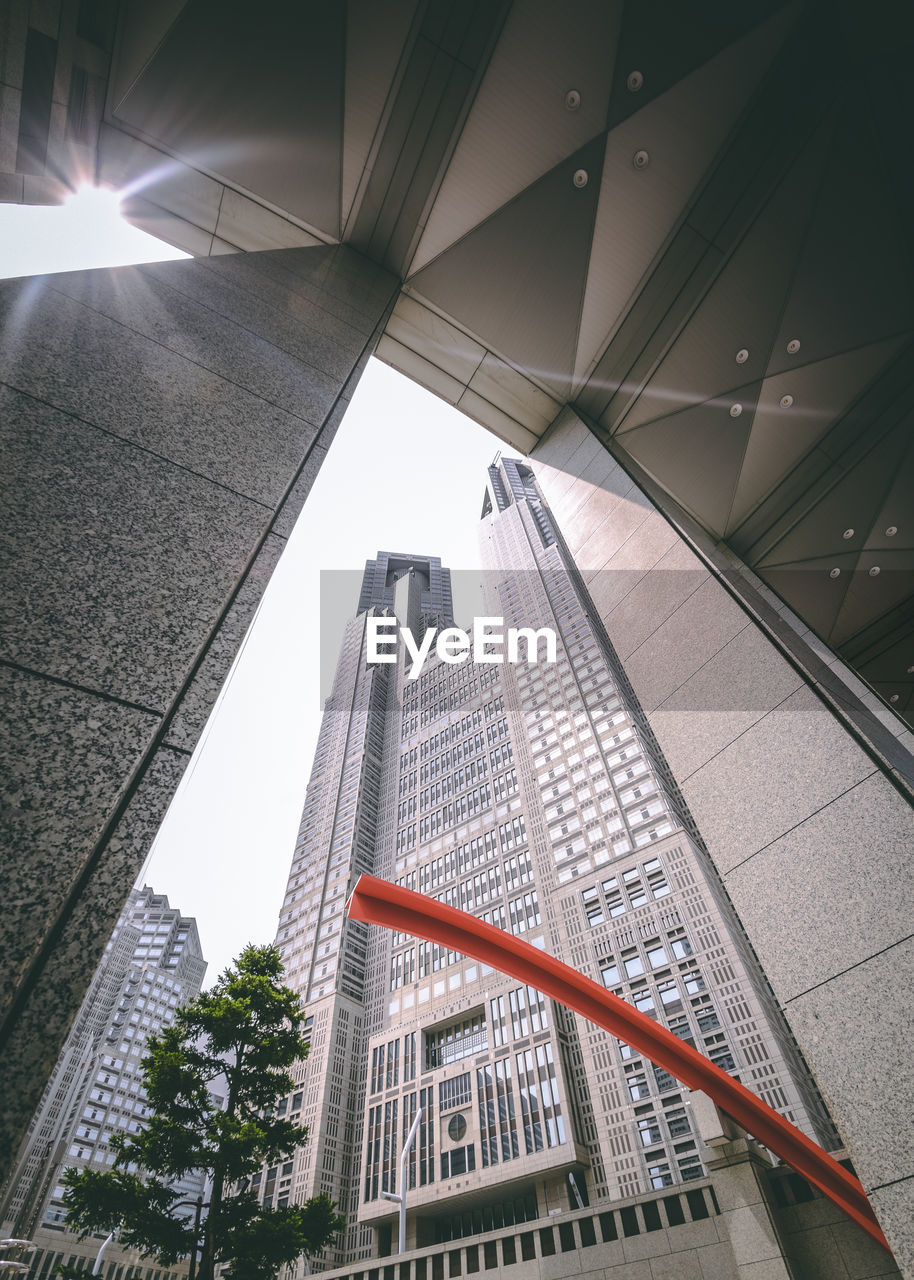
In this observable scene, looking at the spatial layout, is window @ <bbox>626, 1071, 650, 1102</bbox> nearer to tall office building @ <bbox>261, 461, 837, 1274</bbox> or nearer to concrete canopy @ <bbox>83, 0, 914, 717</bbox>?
tall office building @ <bbox>261, 461, 837, 1274</bbox>

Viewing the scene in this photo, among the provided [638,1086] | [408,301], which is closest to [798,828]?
[408,301]

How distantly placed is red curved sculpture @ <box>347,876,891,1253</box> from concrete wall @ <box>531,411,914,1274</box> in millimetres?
2652

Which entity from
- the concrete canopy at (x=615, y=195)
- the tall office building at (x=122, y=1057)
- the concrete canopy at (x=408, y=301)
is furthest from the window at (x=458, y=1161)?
the concrete canopy at (x=615, y=195)

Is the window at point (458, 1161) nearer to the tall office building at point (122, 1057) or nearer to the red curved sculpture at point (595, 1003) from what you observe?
the tall office building at point (122, 1057)

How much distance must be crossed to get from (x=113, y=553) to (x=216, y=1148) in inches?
543

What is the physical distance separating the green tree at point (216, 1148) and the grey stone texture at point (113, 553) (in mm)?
12714

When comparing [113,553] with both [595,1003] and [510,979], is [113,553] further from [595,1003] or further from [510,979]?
[510,979]

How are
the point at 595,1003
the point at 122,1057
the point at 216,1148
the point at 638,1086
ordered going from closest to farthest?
1. the point at 595,1003
2. the point at 216,1148
3. the point at 638,1086
4. the point at 122,1057

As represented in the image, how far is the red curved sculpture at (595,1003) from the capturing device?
5500 millimetres

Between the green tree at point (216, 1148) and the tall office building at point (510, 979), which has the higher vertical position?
the tall office building at point (510, 979)

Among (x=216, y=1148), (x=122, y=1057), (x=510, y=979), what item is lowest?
(x=216, y=1148)

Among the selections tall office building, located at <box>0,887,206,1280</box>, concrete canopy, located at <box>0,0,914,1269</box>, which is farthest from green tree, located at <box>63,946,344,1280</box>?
tall office building, located at <box>0,887,206,1280</box>

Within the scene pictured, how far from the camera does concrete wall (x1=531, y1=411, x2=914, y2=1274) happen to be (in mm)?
2646

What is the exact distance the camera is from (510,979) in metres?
52.9
